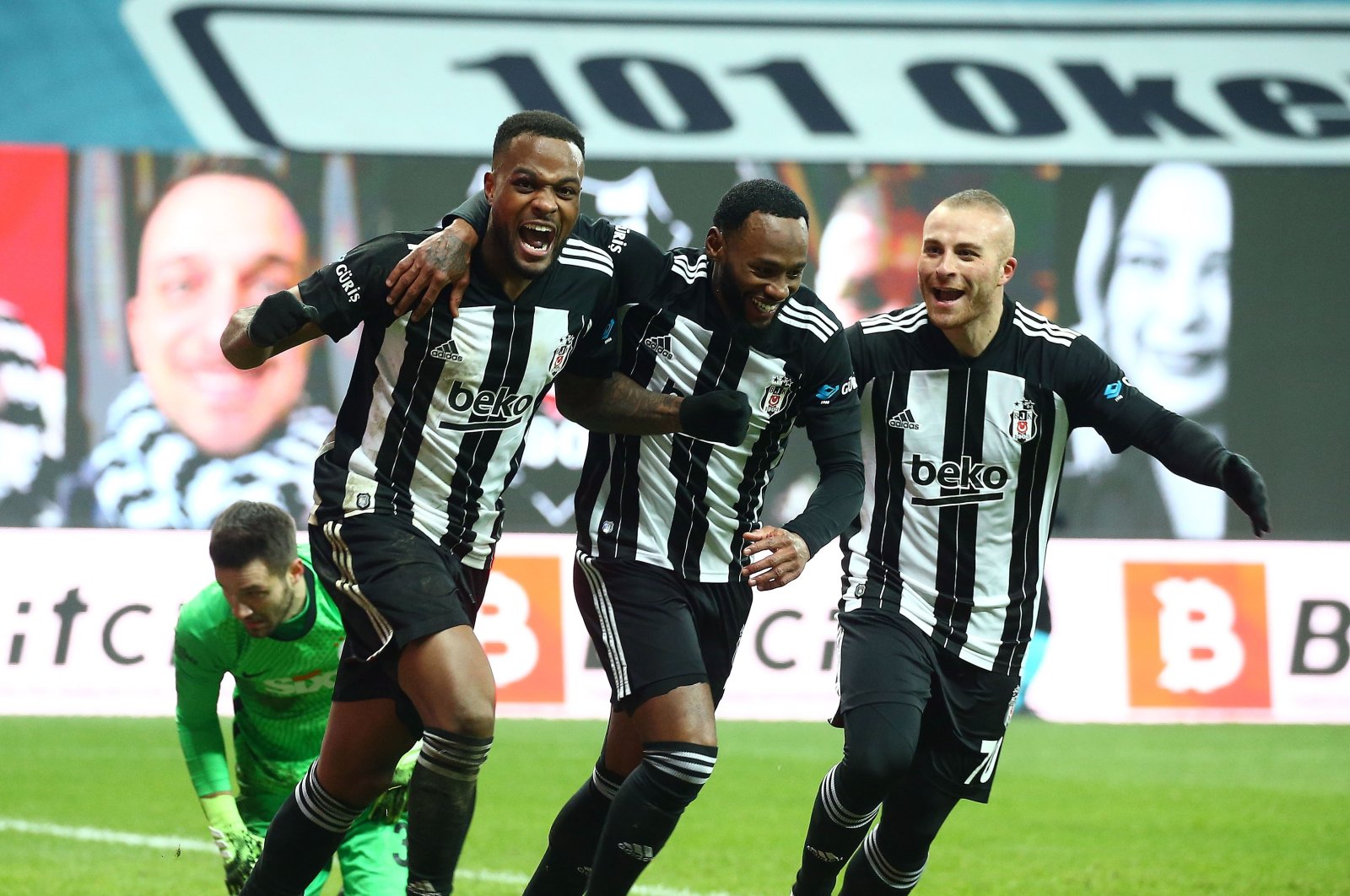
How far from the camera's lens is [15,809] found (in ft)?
26.3

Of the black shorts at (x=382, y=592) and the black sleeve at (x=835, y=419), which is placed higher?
the black sleeve at (x=835, y=419)

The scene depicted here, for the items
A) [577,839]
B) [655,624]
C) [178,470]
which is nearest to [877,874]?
[577,839]

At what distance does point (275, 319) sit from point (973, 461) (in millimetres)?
2030

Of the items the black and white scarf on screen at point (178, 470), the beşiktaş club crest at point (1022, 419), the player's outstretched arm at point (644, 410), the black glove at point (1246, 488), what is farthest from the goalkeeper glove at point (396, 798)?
the black and white scarf on screen at point (178, 470)

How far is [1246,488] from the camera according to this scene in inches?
175

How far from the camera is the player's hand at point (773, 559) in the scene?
165 inches

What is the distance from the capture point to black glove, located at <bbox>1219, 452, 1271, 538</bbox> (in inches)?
174

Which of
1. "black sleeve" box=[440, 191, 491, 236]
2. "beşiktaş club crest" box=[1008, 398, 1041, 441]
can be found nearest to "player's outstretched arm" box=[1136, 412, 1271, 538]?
"beşiktaş club crest" box=[1008, 398, 1041, 441]

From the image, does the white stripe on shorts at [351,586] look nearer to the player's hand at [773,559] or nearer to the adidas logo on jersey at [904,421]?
the player's hand at [773,559]

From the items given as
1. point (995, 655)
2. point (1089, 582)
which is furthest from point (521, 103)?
point (995, 655)

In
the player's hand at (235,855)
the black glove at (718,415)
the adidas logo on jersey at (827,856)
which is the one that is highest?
the black glove at (718,415)

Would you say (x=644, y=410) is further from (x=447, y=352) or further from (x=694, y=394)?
(x=447, y=352)

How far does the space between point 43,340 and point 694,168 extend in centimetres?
466

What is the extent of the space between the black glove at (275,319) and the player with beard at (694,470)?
2.05 feet
